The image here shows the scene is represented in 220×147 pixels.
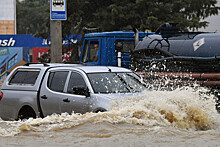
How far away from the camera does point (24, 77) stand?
11.1 m

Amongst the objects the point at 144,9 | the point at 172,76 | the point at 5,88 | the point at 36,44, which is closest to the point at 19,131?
the point at 5,88

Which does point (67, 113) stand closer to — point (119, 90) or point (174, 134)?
point (119, 90)

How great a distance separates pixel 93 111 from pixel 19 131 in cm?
166

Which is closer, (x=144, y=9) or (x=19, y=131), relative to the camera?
(x=19, y=131)

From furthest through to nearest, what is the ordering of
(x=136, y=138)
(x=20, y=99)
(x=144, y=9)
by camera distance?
(x=144, y=9)
(x=20, y=99)
(x=136, y=138)

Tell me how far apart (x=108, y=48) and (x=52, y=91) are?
6569mm

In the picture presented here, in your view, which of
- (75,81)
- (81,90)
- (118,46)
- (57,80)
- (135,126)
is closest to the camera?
(135,126)

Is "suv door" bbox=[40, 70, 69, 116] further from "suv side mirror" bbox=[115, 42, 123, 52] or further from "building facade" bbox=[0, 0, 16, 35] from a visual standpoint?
"building facade" bbox=[0, 0, 16, 35]

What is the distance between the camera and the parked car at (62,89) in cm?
948

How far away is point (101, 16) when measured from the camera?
26141 mm

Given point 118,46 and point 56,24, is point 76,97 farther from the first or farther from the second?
point 118,46

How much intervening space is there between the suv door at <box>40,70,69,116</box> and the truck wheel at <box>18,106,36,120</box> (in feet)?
1.21

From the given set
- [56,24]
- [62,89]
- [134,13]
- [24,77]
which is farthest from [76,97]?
[134,13]

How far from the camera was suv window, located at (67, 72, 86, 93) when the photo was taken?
9.90m
